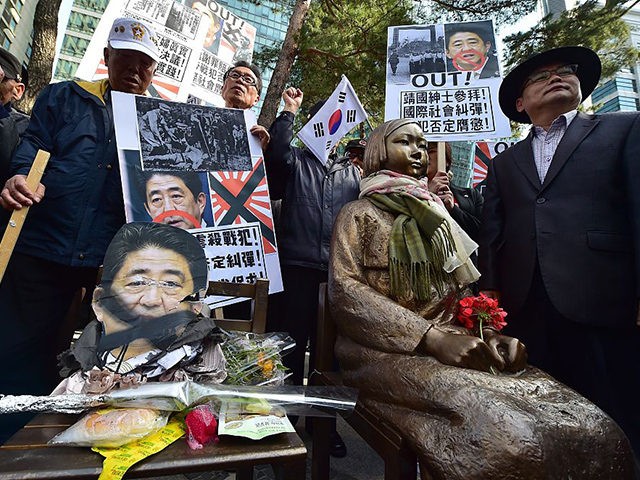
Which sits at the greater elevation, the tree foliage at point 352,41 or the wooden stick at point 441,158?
the tree foliage at point 352,41

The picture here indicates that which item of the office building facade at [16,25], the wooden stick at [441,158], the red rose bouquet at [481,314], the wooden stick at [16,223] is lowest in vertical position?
the red rose bouquet at [481,314]

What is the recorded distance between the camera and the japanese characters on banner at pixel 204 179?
7.13 feet

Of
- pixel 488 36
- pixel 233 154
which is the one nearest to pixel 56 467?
pixel 233 154

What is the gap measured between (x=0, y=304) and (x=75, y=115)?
112 centimetres

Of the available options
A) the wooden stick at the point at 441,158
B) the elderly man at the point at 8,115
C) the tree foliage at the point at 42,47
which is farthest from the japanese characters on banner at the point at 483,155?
the tree foliage at the point at 42,47

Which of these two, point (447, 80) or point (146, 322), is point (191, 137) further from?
point (447, 80)

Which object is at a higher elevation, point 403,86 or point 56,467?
point 403,86

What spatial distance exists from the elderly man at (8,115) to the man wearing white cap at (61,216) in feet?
0.67

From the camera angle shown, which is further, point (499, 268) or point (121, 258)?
point (499, 268)

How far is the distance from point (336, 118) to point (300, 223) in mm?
798

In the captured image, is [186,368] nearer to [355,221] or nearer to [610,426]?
[355,221]

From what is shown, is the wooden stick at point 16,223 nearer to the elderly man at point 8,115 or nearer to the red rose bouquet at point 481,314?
the elderly man at point 8,115

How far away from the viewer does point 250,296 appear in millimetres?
2072

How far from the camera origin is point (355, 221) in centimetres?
194
